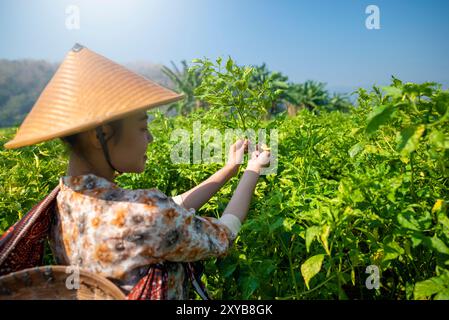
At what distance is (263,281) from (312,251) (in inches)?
10.1

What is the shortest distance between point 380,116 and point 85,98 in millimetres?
786

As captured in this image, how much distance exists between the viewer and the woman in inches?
39.0

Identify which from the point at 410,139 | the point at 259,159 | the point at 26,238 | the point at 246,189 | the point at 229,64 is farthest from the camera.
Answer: the point at 229,64

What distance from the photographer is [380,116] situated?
2.99 ft

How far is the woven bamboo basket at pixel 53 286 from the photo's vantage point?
97 centimetres

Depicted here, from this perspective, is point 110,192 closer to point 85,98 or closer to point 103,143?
point 103,143

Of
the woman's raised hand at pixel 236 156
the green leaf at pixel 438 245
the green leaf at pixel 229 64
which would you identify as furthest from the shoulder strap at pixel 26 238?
the green leaf at pixel 438 245

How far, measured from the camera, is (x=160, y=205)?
39.3 inches

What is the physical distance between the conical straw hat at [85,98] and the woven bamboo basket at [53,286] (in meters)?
0.36

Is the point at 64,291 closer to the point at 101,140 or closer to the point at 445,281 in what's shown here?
the point at 101,140

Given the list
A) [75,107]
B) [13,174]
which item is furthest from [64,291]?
[13,174]

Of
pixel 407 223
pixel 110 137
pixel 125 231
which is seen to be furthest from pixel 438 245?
pixel 110 137

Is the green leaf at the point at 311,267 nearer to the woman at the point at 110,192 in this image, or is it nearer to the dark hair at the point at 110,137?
the woman at the point at 110,192

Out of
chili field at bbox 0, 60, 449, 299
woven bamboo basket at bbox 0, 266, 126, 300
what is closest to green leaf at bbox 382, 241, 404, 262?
chili field at bbox 0, 60, 449, 299
